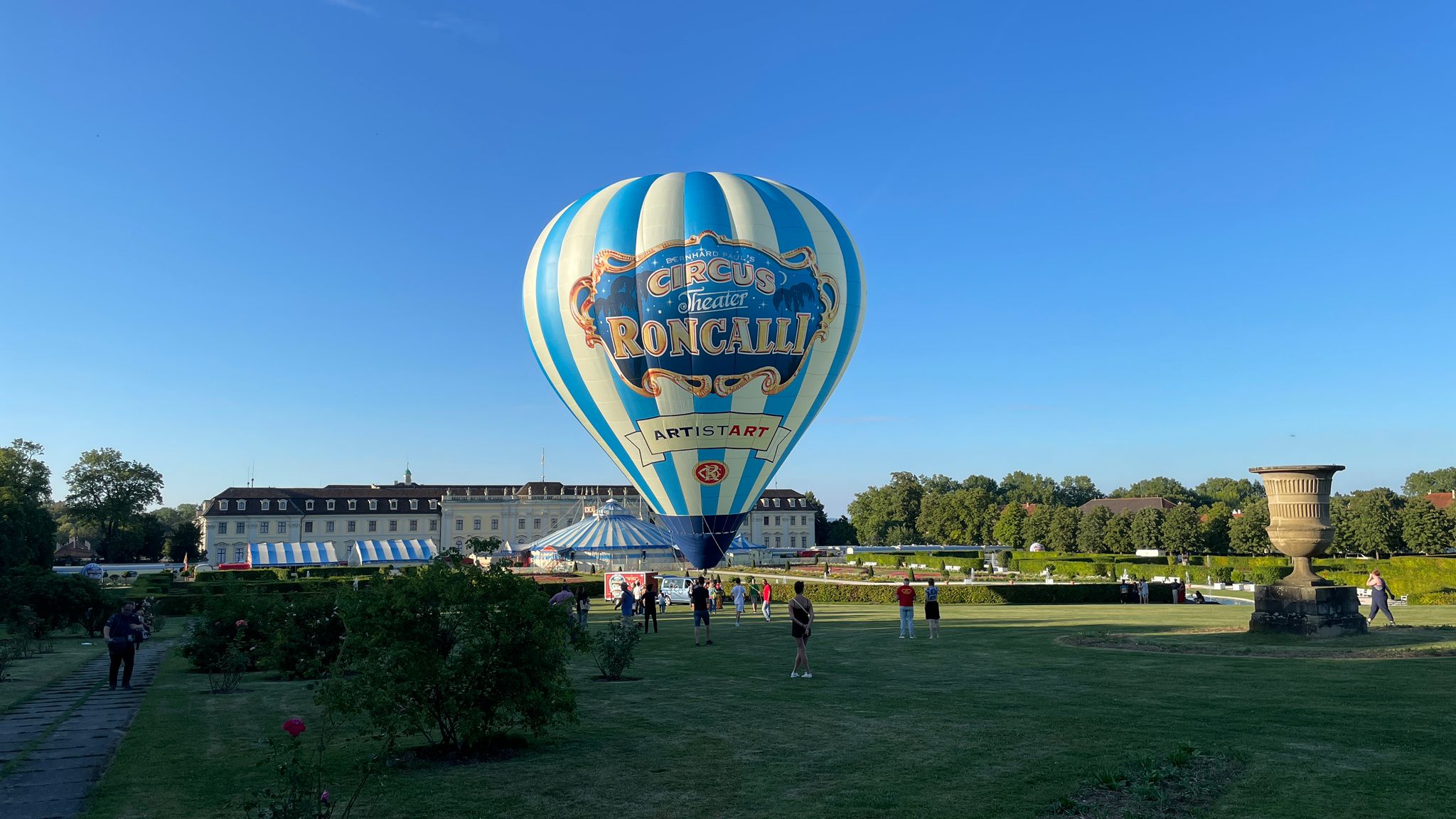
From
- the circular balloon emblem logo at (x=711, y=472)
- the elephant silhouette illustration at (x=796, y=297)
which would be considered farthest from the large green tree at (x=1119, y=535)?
the elephant silhouette illustration at (x=796, y=297)

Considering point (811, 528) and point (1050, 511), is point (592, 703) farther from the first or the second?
point (811, 528)

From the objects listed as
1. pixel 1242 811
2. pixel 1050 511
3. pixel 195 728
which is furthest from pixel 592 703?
pixel 1050 511

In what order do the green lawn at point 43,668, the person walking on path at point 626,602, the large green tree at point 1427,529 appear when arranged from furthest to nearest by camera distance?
the large green tree at point 1427,529 < the person walking on path at point 626,602 < the green lawn at point 43,668

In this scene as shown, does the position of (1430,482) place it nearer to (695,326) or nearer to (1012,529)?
(1012,529)

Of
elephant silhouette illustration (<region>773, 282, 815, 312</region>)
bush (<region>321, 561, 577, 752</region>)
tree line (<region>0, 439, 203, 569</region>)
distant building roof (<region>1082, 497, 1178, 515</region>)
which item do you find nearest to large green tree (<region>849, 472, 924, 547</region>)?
distant building roof (<region>1082, 497, 1178, 515</region>)

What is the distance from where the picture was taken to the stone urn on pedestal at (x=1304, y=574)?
21.6 meters

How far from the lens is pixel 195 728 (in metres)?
13.4

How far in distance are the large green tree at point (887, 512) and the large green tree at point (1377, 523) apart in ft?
220

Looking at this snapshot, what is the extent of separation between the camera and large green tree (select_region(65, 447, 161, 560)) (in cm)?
11000

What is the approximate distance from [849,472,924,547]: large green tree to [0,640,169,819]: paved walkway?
131 metres

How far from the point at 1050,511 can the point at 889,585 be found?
7188cm

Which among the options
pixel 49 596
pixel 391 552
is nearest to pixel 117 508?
pixel 391 552

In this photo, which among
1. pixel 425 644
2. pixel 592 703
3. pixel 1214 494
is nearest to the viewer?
pixel 425 644

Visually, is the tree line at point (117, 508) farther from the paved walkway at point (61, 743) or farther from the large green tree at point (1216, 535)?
the large green tree at point (1216, 535)
